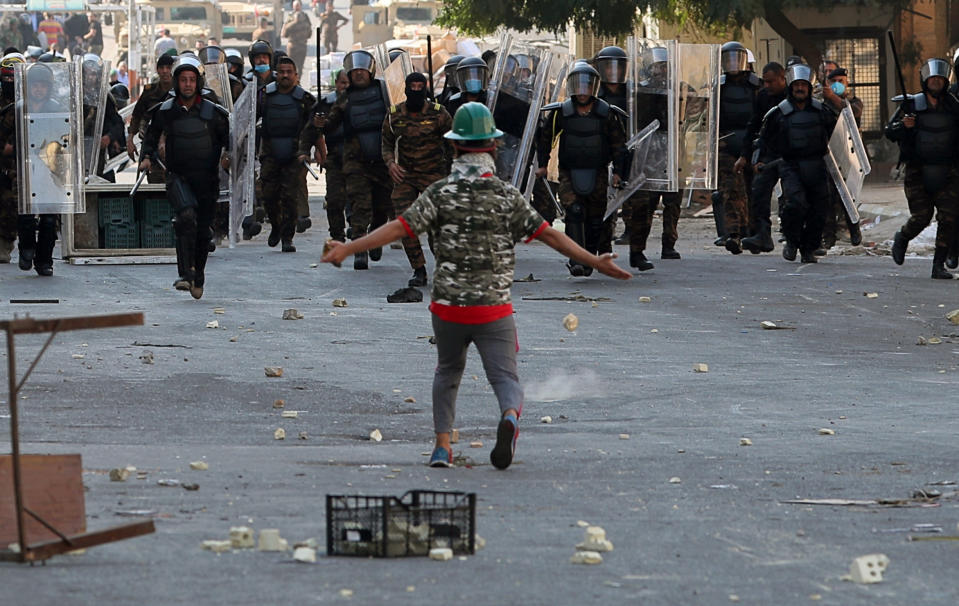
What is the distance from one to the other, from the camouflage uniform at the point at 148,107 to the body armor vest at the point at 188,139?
11.8 ft

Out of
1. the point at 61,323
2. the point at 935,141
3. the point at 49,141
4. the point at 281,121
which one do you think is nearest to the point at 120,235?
the point at 49,141

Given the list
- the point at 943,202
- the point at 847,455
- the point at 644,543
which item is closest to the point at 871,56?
the point at 943,202

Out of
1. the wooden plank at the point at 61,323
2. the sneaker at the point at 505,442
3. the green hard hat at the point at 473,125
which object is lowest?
the sneaker at the point at 505,442

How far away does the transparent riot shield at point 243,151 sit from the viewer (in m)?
17.3

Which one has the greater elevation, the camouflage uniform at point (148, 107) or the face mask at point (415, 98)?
the face mask at point (415, 98)

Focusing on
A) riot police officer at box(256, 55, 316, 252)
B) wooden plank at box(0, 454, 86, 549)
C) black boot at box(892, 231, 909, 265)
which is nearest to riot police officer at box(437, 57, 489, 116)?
riot police officer at box(256, 55, 316, 252)

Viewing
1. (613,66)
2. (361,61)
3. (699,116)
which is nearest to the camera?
(361,61)

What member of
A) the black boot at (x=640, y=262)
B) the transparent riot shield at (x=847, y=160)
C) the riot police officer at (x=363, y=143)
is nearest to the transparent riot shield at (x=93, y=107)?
the riot police officer at (x=363, y=143)

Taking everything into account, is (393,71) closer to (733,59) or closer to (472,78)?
(472,78)

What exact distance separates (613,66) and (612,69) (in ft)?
0.13

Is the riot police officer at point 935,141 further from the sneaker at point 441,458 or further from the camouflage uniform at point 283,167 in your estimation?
the sneaker at point 441,458

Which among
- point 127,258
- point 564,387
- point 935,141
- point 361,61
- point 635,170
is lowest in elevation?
point 127,258

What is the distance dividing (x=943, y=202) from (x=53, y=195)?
7555 mm

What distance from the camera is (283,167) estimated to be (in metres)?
19.2
